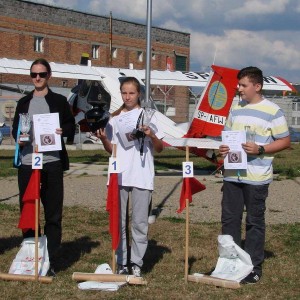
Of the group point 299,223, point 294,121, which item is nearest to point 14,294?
point 299,223

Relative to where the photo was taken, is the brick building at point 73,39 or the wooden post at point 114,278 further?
Result: the brick building at point 73,39

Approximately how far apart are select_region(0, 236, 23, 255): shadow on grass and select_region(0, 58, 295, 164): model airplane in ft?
15.2

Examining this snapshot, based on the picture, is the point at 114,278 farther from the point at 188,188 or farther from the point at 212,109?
the point at 212,109

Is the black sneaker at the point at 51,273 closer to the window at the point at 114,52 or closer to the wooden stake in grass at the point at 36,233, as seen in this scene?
the wooden stake in grass at the point at 36,233

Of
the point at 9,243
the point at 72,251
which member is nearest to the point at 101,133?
the point at 72,251

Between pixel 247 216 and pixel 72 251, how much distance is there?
7.71 ft

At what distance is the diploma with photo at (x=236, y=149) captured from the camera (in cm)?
618

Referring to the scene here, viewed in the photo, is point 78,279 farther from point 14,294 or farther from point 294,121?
point 294,121

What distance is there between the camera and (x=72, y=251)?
7781 mm

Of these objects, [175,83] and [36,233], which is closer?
[36,233]

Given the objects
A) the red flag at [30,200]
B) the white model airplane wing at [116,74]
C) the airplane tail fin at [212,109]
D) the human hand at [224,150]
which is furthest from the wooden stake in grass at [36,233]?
the white model airplane wing at [116,74]

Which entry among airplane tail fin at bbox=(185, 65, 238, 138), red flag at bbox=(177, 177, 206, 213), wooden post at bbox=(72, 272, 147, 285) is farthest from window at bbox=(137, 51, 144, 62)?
wooden post at bbox=(72, 272, 147, 285)

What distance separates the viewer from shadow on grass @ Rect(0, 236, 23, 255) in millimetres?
7820

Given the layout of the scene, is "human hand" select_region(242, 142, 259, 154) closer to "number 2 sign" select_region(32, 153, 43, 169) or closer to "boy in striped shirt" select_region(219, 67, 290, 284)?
"boy in striped shirt" select_region(219, 67, 290, 284)
